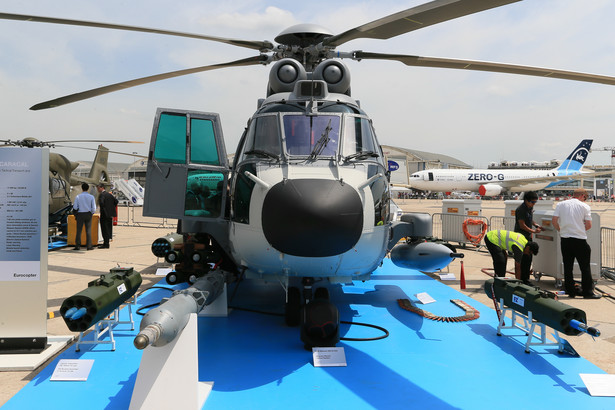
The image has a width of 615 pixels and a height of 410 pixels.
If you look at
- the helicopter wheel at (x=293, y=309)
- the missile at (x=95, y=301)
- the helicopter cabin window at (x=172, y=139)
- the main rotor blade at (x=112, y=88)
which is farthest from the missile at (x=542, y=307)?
the main rotor blade at (x=112, y=88)

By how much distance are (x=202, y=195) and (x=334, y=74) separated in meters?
2.59

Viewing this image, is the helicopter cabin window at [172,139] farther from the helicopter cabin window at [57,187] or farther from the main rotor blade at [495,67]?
the helicopter cabin window at [57,187]

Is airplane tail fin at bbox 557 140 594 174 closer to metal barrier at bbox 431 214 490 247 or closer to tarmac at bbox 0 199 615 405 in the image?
metal barrier at bbox 431 214 490 247

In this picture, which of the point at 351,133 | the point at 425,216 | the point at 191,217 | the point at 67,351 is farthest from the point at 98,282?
Answer: the point at 425,216

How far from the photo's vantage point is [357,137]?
4.99 meters

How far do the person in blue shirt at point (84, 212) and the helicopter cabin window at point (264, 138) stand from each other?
852cm

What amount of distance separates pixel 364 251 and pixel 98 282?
297cm

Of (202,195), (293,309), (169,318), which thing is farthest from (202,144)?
(169,318)

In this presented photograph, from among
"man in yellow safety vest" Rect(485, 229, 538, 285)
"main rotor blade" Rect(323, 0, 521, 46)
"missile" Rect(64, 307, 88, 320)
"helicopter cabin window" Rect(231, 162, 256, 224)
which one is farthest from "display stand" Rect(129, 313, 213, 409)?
"man in yellow safety vest" Rect(485, 229, 538, 285)

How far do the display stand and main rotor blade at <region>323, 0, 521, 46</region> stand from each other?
355cm

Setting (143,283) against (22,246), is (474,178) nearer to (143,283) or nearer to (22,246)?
(143,283)

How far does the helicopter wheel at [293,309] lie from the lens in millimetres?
5148

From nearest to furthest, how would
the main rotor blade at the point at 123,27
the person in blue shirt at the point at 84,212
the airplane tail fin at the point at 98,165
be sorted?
the main rotor blade at the point at 123,27 → the person in blue shirt at the point at 84,212 → the airplane tail fin at the point at 98,165

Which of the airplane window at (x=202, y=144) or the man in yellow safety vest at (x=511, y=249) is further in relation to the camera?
the man in yellow safety vest at (x=511, y=249)
